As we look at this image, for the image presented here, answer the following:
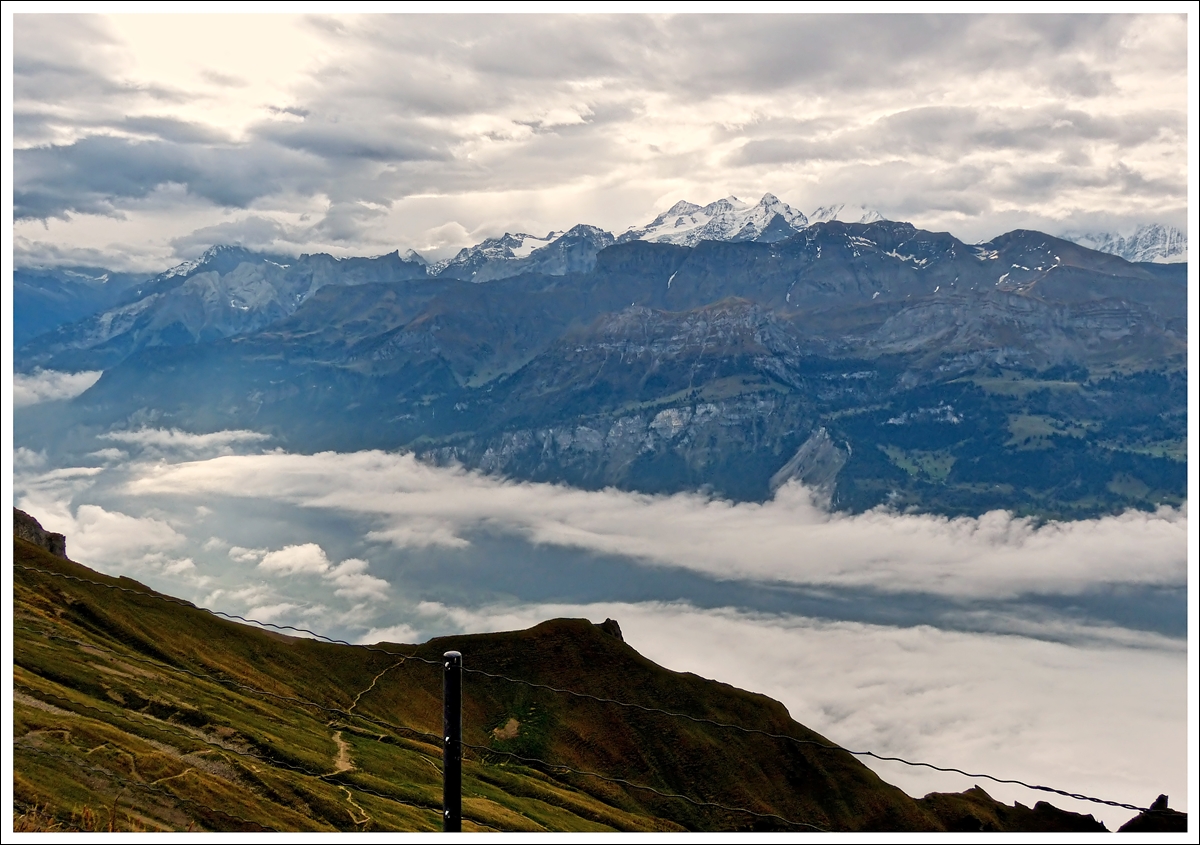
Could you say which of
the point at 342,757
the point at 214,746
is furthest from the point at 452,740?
the point at 342,757

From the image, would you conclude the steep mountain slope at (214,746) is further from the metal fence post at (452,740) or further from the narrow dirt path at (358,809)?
the metal fence post at (452,740)

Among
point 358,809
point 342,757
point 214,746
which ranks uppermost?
point 214,746

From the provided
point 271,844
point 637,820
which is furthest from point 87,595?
point 271,844

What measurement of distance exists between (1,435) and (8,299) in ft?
15.7

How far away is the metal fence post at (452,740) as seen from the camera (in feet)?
64.0

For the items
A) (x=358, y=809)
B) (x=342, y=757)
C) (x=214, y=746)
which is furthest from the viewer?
(x=342, y=757)

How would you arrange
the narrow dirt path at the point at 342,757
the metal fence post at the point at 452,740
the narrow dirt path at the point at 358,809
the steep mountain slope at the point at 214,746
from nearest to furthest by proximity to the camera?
the metal fence post at the point at 452,740, the steep mountain slope at the point at 214,746, the narrow dirt path at the point at 358,809, the narrow dirt path at the point at 342,757

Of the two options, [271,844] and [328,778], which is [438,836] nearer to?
[271,844]

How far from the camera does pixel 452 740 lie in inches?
792

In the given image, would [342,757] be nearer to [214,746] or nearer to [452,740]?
[214,746]

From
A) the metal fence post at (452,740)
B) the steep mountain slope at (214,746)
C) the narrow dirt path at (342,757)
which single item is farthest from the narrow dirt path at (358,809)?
the metal fence post at (452,740)

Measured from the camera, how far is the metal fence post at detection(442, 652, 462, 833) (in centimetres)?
1952

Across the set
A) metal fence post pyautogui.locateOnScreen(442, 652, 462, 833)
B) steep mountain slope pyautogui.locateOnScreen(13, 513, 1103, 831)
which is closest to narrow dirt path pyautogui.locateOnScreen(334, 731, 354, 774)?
steep mountain slope pyautogui.locateOnScreen(13, 513, 1103, 831)

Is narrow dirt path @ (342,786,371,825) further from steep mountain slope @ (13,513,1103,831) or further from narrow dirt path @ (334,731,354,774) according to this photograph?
narrow dirt path @ (334,731,354,774)
